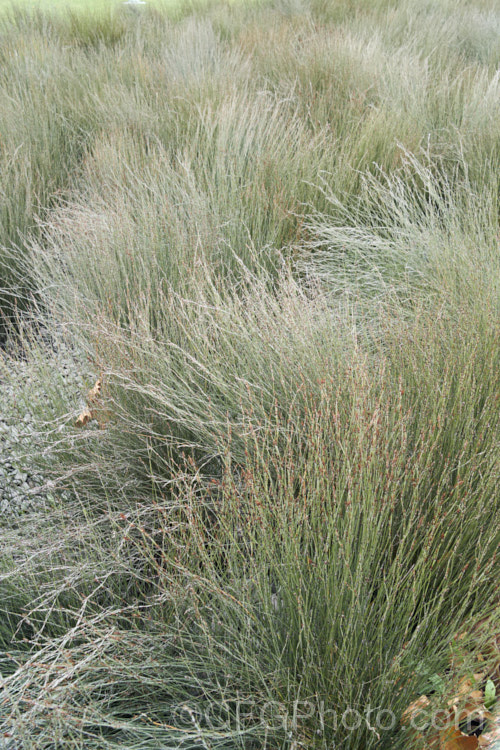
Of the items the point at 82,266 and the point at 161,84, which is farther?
the point at 161,84

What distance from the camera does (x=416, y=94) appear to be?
413 cm

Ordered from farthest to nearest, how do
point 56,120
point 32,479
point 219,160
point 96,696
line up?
1. point 56,120
2. point 219,160
3. point 32,479
4. point 96,696

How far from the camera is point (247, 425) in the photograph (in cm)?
161

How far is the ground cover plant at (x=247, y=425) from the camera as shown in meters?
1.09

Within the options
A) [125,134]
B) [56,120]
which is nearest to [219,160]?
[125,134]

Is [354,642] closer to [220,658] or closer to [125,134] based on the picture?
[220,658]

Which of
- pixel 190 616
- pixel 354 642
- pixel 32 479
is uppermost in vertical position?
pixel 354 642

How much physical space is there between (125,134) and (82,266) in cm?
153

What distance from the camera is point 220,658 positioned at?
44.9 inches

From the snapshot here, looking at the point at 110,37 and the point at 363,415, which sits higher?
the point at 110,37

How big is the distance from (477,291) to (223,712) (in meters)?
1.49

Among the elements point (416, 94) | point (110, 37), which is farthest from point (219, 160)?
point (110, 37)

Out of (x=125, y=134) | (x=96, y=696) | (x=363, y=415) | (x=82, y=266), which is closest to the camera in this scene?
(x=96, y=696)

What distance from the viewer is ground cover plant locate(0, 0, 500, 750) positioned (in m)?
1.09
